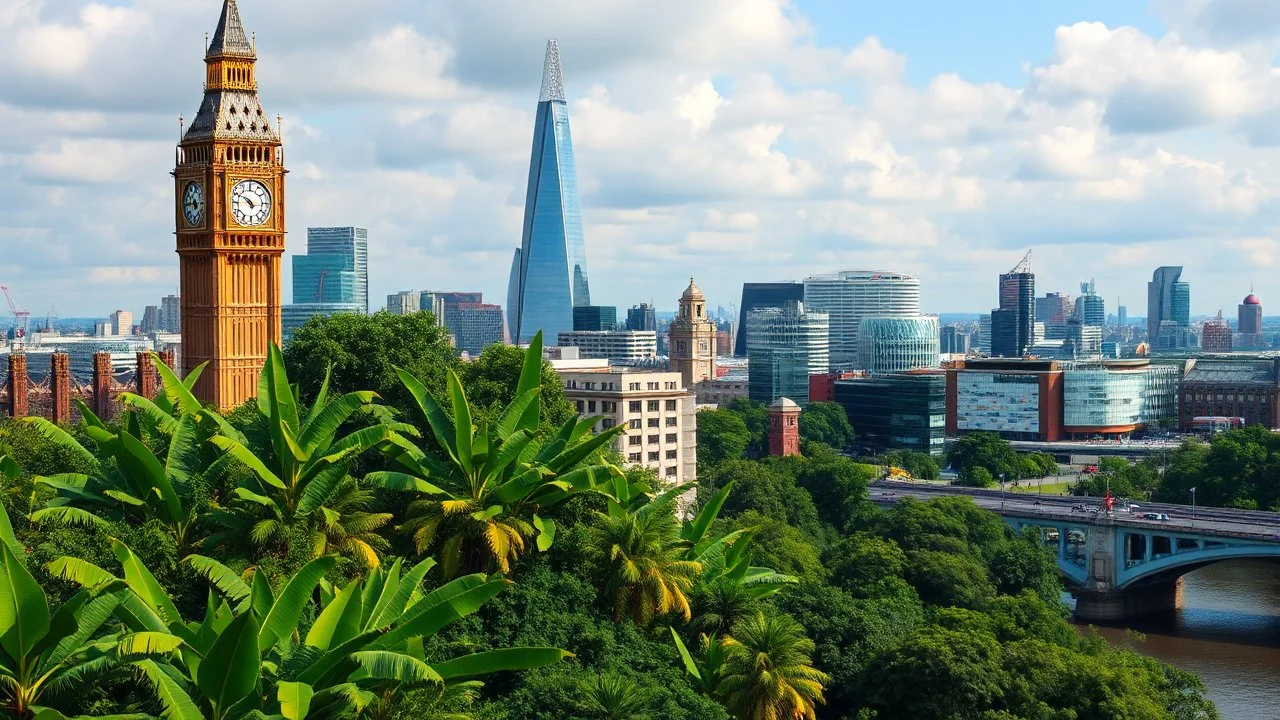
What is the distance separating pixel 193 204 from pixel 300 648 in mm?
48335

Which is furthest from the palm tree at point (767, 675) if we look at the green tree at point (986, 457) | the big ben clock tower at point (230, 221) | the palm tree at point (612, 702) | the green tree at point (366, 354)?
the green tree at point (986, 457)

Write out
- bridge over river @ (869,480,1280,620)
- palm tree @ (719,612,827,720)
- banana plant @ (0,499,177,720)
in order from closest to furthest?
1. banana plant @ (0,499,177,720)
2. palm tree @ (719,612,827,720)
3. bridge over river @ (869,480,1280,620)

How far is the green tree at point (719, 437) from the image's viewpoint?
166 meters

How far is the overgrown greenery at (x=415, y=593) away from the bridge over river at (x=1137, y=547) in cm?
4189

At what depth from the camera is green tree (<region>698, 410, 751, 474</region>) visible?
6545 inches

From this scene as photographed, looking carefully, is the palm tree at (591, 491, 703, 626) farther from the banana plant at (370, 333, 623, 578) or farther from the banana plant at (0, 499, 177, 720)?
the banana plant at (0, 499, 177, 720)

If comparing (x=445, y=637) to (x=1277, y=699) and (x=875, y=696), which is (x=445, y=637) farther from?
(x=1277, y=699)

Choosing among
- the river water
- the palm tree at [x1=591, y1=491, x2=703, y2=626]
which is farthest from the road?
the palm tree at [x1=591, y1=491, x2=703, y2=626]

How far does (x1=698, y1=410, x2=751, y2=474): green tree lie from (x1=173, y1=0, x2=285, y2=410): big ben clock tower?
3437 inches

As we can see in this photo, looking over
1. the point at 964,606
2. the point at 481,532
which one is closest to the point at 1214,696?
the point at 964,606

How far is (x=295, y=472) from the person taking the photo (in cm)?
3950

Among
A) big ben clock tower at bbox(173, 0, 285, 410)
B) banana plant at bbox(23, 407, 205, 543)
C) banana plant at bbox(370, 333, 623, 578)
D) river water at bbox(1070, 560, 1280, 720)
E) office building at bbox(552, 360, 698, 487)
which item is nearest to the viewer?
banana plant at bbox(23, 407, 205, 543)

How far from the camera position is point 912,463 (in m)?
176

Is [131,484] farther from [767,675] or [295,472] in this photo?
[767,675]
